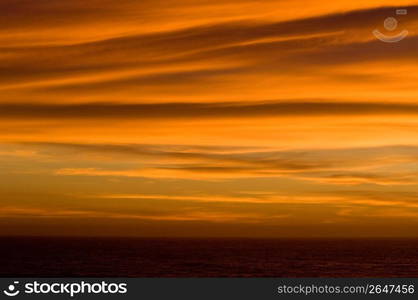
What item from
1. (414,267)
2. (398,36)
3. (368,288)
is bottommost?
(368,288)

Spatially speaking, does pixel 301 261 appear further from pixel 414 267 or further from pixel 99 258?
pixel 99 258

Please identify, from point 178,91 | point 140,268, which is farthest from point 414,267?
point 178,91

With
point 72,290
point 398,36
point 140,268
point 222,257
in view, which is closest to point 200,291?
point 72,290

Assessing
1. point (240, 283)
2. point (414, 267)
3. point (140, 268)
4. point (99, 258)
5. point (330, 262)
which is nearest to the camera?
point (240, 283)

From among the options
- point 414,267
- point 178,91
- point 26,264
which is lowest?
point 178,91

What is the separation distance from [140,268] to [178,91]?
33998 millimetres

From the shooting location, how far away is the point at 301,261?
47.2 metres

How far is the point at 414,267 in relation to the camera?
43.6 metres

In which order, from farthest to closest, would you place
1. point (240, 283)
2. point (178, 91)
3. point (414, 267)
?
1. point (414, 267)
2. point (178, 91)
3. point (240, 283)

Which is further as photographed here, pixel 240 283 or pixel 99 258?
pixel 99 258

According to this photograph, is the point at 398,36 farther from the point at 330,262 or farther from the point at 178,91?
the point at 330,262

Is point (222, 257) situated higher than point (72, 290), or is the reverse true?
point (222, 257)

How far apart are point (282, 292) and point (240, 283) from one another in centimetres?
29

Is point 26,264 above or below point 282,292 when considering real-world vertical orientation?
above
